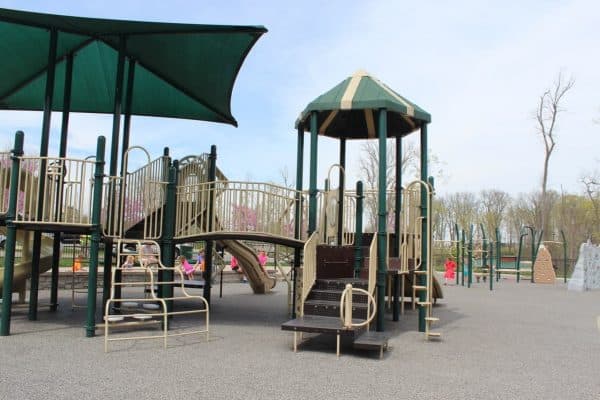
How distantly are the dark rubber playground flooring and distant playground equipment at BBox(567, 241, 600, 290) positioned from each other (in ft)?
37.5

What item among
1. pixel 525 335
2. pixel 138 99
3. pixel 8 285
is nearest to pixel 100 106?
pixel 138 99

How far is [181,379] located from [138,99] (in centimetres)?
982

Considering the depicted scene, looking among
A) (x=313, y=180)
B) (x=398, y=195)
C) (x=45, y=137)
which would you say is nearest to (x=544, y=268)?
(x=398, y=195)

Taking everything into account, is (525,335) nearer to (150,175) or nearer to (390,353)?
(390,353)

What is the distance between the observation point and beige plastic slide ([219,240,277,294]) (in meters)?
14.1

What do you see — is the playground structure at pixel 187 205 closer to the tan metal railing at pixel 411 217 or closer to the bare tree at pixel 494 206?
the tan metal railing at pixel 411 217

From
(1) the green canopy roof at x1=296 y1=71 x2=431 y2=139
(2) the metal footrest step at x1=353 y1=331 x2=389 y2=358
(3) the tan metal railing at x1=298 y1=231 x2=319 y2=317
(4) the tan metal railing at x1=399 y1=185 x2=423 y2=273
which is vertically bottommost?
(2) the metal footrest step at x1=353 y1=331 x2=389 y2=358

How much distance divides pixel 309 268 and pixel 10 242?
187 inches

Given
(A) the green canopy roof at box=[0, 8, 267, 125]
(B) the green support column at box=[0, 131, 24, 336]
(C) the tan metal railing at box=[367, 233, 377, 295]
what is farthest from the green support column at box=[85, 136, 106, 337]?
(C) the tan metal railing at box=[367, 233, 377, 295]

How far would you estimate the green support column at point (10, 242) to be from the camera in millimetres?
8117

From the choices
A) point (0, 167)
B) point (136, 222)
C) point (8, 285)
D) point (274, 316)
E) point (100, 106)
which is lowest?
point (274, 316)

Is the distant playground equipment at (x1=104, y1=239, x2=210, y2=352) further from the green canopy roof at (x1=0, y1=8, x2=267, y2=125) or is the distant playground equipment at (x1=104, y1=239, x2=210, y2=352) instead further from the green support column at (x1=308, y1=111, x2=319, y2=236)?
the green canopy roof at (x1=0, y1=8, x2=267, y2=125)

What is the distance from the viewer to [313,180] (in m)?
10.0

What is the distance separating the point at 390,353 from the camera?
7.54 meters
